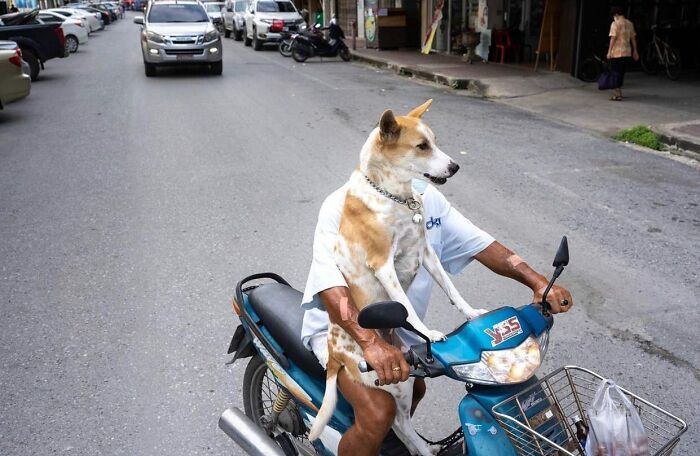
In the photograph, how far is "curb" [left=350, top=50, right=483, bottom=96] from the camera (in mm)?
15784

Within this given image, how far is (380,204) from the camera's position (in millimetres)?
2350

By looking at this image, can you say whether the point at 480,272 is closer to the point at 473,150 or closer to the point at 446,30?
the point at 473,150

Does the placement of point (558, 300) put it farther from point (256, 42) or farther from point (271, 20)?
point (256, 42)

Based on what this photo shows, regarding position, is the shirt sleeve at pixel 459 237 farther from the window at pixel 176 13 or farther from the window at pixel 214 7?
the window at pixel 214 7

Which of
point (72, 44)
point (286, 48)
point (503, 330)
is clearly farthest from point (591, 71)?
point (72, 44)

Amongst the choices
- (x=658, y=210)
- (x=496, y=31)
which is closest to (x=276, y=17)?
(x=496, y=31)

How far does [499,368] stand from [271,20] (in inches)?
977

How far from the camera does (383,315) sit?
1.98m

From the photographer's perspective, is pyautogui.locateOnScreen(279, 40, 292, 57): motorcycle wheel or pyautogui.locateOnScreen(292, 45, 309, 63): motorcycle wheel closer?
pyautogui.locateOnScreen(292, 45, 309, 63): motorcycle wheel

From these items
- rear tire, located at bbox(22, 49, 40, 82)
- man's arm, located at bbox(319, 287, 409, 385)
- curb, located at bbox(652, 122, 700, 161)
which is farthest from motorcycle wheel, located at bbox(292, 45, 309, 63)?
man's arm, located at bbox(319, 287, 409, 385)

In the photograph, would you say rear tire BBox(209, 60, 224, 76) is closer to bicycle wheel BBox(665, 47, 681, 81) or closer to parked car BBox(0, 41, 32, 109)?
parked car BBox(0, 41, 32, 109)

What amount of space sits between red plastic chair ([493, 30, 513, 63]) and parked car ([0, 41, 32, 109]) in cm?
1257

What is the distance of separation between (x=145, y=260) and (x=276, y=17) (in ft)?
70.2

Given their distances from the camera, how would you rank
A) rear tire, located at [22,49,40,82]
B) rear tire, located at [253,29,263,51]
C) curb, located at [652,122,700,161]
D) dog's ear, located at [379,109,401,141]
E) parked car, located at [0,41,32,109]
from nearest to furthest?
dog's ear, located at [379,109,401,141] → curb, located at [652,122,700,161] → parked car, located at [0,41,32,109] → rear tire, located at [22,49,40,82] → rear tire, located at [253,29,263,51]
